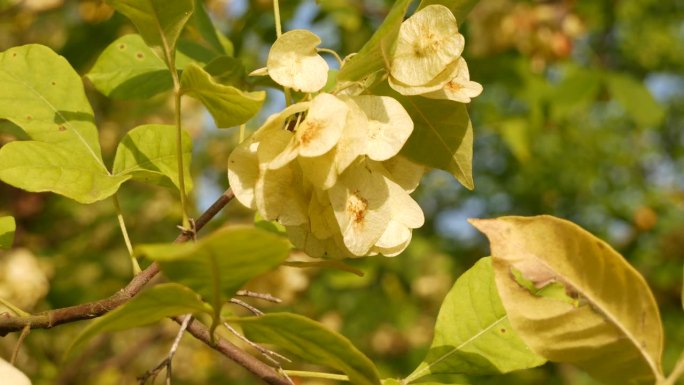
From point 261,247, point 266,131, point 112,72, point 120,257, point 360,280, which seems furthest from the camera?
point 360,280

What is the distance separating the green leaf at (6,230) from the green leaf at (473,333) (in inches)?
19.4

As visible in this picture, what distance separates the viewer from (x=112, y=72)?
4.03ft

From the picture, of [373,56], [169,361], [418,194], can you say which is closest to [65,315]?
[169,361]

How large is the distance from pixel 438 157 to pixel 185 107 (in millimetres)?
2936

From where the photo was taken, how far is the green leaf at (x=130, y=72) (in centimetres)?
120

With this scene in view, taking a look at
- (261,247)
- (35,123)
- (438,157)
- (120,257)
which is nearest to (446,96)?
(438,157)

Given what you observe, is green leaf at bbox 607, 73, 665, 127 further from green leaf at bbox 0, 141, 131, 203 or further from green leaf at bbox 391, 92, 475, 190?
green leaf at bbox 0, 141, 131, 203

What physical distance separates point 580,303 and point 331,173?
10.1 inches

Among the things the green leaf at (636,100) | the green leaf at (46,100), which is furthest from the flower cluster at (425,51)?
the green leaf at (636,100)

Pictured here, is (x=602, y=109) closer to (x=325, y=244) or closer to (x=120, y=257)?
(x=120, y=257)

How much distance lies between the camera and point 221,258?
1.97 feet

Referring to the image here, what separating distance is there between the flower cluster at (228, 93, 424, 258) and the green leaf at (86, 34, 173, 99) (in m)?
0.45

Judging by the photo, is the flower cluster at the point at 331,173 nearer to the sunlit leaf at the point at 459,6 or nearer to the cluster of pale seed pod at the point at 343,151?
the cluster of pale seed pod at the point at 343,151

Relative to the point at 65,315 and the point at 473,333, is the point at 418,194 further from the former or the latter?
the point at 65,315
